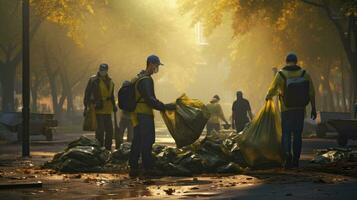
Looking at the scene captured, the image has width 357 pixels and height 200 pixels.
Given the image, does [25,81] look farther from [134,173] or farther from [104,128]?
[134,173]

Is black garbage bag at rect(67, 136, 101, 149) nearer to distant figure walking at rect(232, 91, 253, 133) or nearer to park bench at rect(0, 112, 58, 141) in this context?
distant figure walking at rect(232, 91, 253, 133)

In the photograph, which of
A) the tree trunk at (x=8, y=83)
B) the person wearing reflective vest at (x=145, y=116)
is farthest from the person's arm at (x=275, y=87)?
the tree trunk at (x=8, y=83)

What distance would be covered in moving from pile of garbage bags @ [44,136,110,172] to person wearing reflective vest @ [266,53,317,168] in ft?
9.87

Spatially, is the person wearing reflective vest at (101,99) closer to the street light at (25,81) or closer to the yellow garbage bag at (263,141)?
the street light at (25,81)

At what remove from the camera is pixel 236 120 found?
23312 mm

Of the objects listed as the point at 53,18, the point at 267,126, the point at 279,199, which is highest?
the point at 53,18

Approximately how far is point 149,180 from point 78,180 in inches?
43.0

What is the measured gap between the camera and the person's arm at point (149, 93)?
491 inches

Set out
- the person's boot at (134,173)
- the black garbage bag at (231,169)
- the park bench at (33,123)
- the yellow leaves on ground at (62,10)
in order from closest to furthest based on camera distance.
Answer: the person's boot at (134,173)
the black garbage bag at (231,169)
the park bench at (33,123)
the yellow leaves on ground at (62,10)

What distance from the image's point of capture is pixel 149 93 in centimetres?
1252

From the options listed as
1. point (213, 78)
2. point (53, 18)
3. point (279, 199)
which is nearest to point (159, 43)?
point (53, 18)

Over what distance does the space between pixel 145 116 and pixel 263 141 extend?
2.17m

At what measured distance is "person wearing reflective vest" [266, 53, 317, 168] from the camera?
45.0ft

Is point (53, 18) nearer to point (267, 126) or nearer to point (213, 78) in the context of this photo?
point (267, 126)
